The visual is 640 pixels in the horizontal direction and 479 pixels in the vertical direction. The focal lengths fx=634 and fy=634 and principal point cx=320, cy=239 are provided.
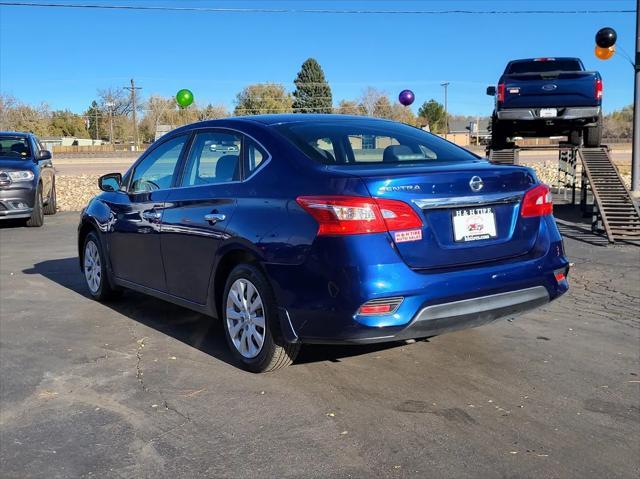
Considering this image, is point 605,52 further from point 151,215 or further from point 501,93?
point 151,215

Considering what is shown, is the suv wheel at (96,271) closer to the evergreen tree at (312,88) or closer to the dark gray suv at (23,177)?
the dark gray suv at (23,177)

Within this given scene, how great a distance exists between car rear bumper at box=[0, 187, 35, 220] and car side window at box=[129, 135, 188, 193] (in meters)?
6.93

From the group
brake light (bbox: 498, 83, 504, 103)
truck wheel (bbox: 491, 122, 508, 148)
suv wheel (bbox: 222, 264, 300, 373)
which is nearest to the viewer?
suv wheel (bbox: 222, 264, 300, 373)

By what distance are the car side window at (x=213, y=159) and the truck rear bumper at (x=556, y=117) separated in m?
8.27

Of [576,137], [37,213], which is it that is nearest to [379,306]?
[37,213]

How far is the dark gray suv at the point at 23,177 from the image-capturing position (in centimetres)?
1152

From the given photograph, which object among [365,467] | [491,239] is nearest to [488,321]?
→ [491,239]

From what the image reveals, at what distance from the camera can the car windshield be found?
12352mm

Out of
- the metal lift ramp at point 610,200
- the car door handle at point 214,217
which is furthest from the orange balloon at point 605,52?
the car door handle at point 214,217

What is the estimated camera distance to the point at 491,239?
154 inches

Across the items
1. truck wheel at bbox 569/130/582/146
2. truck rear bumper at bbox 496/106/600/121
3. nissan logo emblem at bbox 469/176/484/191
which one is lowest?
nissan logo emblem at bbox 469/176/484/191

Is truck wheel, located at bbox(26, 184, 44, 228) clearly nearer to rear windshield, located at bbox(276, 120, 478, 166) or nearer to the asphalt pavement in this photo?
the asphalt pavement

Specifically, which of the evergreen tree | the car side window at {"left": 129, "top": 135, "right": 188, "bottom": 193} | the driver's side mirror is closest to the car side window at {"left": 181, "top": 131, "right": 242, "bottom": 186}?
the car side window at {"left": 129, "top": 135, "right": 188, "bottom": 193}

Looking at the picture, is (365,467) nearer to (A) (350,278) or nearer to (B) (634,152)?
(A) (350,278)
